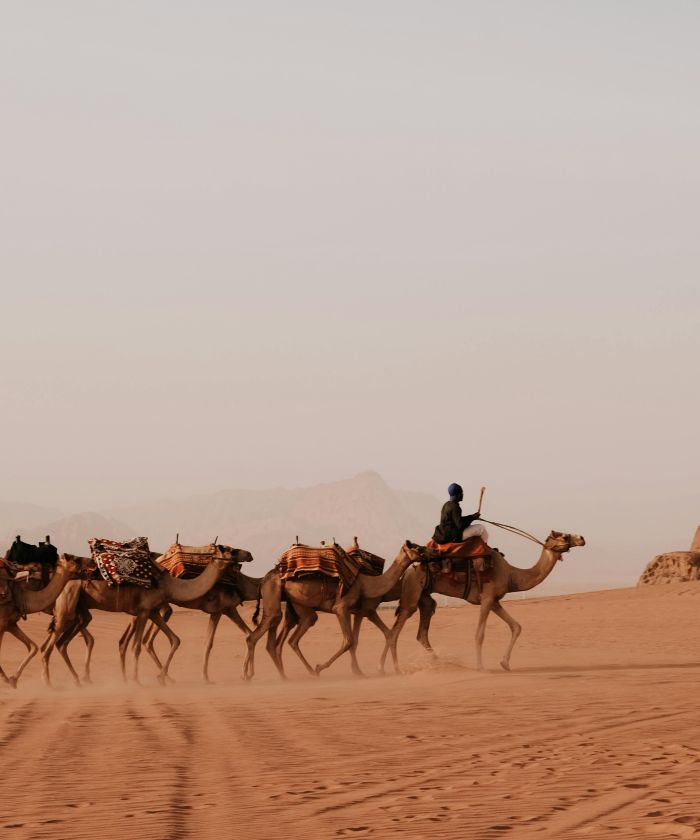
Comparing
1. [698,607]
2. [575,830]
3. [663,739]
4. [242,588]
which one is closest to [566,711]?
[663,739]

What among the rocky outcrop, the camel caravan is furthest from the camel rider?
the rocky outcrop

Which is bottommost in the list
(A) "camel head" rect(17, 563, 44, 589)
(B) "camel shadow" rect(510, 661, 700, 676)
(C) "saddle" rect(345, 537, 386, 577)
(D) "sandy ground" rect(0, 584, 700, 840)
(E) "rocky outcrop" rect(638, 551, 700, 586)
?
(D) "sandy ground" rect(0, 584, 700, 840)

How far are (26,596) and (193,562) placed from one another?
247 centimetres

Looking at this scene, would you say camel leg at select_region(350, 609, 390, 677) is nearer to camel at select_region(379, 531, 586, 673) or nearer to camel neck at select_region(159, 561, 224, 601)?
camel at select_region(379, 531, 586, 673)

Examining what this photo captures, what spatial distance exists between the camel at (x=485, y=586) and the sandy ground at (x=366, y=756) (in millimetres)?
608

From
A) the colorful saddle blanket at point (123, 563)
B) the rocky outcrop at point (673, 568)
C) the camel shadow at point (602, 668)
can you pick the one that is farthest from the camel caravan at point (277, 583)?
the rocky outcrop at point (673, 568)

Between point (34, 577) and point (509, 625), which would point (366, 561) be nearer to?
point (509, 625)

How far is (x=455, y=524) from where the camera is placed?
18.4 metres

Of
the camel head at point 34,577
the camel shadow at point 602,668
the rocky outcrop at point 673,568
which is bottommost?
the camel shadow at point 602,668

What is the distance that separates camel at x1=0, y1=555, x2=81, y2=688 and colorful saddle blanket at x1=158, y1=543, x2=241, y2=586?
1370 mm

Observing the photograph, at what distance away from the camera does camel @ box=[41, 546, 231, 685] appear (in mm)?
18344

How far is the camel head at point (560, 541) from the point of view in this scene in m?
18.9

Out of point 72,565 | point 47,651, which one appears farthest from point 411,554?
point 47,651

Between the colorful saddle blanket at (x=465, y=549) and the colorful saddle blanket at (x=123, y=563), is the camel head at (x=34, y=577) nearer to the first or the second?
the colorful saddle blanket at (x=123, y=563)
